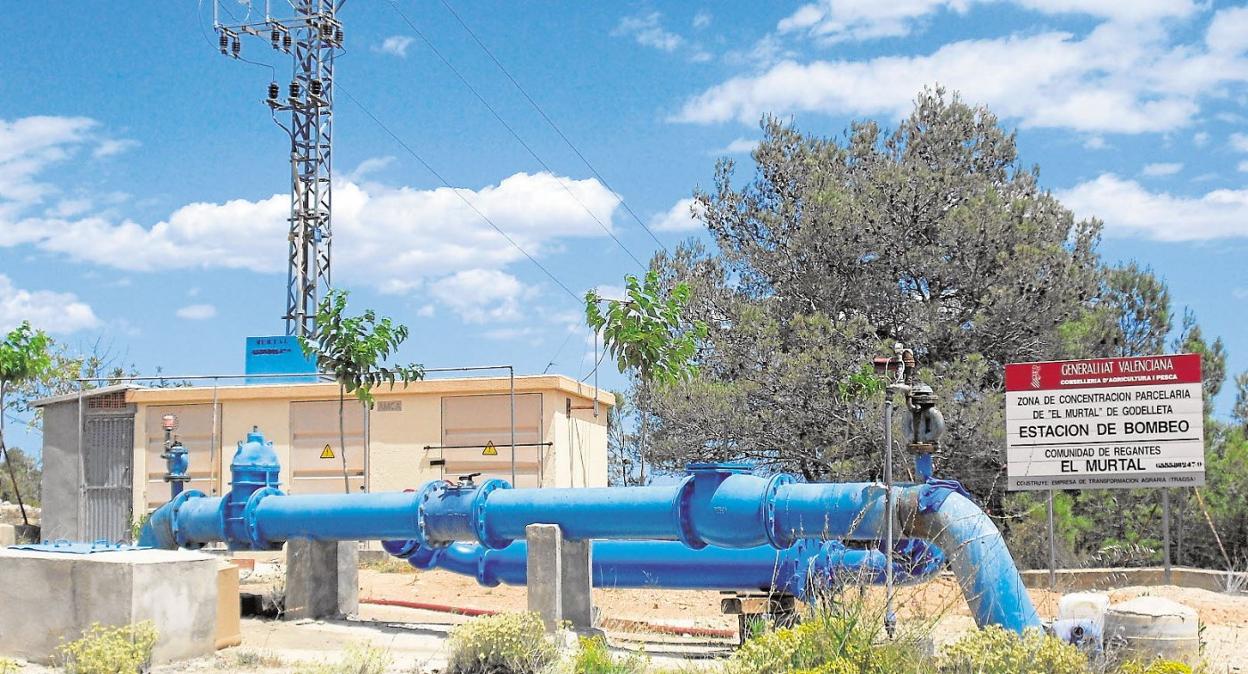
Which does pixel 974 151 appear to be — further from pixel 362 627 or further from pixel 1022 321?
pixel 362 627

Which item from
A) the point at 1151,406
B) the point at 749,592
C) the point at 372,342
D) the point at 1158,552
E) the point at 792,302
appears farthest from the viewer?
the point at 792,302

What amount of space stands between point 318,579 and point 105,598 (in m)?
3.58

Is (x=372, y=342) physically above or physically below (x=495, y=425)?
above

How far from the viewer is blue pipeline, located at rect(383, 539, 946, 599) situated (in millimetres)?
11141

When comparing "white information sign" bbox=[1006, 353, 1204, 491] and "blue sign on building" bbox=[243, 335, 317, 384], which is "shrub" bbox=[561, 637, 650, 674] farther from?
"blue sign on building" bbox=[243, 335, 317, 384]

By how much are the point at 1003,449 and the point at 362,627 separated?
12.3m

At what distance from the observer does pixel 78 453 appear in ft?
74.2

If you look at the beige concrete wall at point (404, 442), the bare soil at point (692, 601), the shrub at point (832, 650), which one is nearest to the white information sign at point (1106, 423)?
the bare soil at point (692, 601)

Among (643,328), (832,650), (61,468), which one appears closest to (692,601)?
(643,328)

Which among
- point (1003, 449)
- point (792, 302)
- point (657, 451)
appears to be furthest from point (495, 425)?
point (1003, 449)

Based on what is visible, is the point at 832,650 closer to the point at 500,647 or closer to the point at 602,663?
the point at 602,663

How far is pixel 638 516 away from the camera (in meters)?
11.6

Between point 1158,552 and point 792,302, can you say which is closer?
point 1158,552

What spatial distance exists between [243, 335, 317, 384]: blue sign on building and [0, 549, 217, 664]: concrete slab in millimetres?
13807
